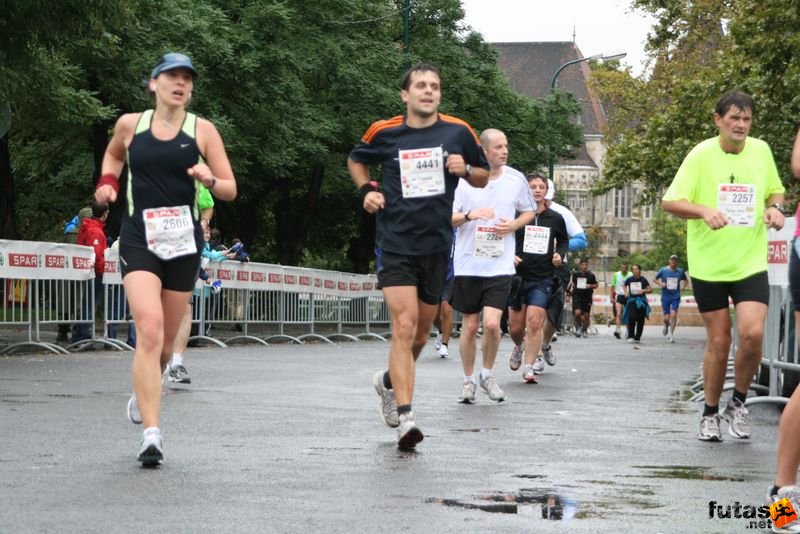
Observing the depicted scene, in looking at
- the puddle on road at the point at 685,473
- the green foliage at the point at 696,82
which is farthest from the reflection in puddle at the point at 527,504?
the green foliage at the point at 696,82

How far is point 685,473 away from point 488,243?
5.15 meters

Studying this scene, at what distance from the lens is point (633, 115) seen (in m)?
52.7

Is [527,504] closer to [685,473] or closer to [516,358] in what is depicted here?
[685,473]

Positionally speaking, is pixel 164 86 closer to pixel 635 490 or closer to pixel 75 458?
pixel 75 458

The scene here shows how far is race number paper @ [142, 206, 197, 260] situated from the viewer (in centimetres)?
832

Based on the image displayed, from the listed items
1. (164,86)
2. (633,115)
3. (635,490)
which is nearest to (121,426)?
(164,86)

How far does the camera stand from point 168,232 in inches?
328

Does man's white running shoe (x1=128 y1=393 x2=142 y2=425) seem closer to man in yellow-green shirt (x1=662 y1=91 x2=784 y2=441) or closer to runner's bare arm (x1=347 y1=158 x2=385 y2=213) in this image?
runner's bare arm (x1=347 y1=158 x2=385 y2=213)

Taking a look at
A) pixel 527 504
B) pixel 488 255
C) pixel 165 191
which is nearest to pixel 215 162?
pixel 165 191

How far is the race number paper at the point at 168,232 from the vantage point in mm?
8320

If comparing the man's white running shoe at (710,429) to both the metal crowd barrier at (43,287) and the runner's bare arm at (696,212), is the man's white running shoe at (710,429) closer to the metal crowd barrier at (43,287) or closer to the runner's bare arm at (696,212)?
the runner's bare arm at (696,212)


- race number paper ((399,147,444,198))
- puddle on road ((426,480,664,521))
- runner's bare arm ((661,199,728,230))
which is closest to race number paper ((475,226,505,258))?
runner's bare arm ((661,199,728,230))

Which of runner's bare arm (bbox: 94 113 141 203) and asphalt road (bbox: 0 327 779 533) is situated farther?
runner's bare arm (bbox: 94 113 141 203)

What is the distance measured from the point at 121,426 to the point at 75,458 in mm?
1854
